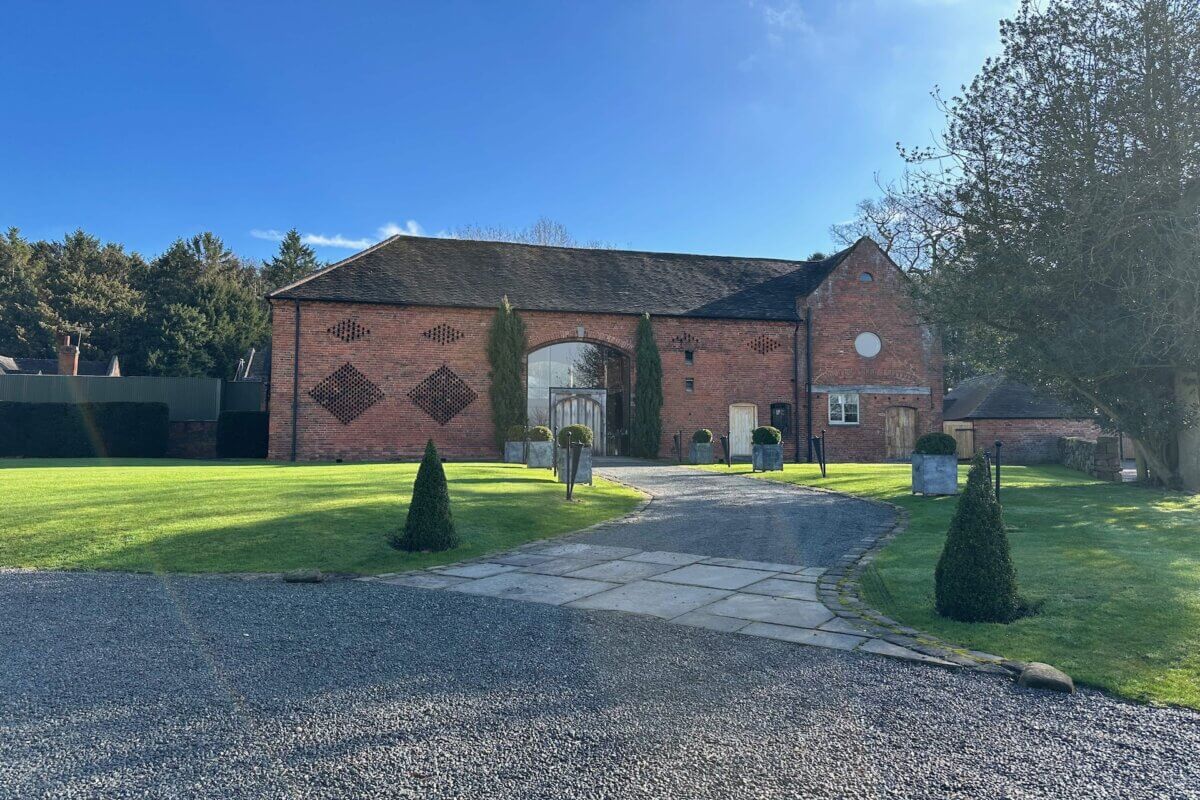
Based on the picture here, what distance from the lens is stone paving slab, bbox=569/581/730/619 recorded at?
578 cm

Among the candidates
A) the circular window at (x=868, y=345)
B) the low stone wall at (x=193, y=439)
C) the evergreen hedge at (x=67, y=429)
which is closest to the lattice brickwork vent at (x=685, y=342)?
the circular window at (x=868, y=345)

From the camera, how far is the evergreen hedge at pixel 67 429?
24.1 metres

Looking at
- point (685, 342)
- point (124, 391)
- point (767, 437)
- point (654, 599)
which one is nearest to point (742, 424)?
point (685, 342)

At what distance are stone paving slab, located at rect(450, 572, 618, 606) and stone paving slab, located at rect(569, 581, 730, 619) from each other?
0.18m

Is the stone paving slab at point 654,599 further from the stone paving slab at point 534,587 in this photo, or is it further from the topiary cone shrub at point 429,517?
the topiary cone shrub at point 429,517

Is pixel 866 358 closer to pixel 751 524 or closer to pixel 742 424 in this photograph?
pixel 742 424

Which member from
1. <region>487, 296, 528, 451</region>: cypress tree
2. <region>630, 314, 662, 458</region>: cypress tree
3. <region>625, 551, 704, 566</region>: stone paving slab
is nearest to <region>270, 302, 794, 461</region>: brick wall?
<region>487, 296, 528, 451</region>: cypress tree

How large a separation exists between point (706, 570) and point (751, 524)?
10.7 feet

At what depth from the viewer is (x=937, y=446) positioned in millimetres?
13492

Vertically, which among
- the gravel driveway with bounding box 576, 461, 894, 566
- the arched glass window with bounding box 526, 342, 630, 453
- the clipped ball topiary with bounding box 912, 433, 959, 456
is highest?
the arched glass window with bounding box 526, 342, 630, 453

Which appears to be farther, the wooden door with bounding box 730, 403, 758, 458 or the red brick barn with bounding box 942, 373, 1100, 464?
the red brick barn with bounding box 942, 373, 1100, 464

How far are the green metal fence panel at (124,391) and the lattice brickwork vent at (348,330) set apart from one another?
8615 mm

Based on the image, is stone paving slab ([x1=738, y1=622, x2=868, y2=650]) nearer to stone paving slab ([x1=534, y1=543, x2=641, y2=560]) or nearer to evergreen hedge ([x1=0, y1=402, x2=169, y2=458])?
stone paving slab ([x1=534, y1=543, x2=641, y2=560])

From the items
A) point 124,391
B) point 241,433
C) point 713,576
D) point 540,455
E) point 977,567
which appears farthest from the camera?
point 124,391
